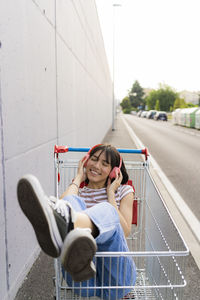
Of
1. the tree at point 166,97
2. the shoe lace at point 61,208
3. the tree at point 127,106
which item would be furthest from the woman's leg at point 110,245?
the tree at point 127,106

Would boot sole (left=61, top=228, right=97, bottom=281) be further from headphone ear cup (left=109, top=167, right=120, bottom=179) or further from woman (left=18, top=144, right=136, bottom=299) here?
headphone ear cup (left=109, top=167, right=120, bottom=179)

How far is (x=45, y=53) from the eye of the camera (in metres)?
3.43

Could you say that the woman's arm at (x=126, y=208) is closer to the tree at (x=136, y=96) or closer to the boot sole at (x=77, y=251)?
the boot sole at (x=77, y=251)

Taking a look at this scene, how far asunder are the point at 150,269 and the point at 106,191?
2.23 feet

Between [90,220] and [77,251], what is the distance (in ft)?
1.30

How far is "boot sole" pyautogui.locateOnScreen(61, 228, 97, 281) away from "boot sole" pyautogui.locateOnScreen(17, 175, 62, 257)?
7 centimetres

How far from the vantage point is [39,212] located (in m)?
1.40

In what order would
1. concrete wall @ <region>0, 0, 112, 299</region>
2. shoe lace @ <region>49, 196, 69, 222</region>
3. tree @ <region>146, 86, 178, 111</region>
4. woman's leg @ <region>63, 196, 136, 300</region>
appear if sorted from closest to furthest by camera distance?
shoe lace @ <region>49, 196, 69, 222</region>
woman's leg @ <region>63, 196, 136, 300</region>
concrete wall @ <region>0, 0, 112, 299</region>
tree @ <region>146, 86, 178, 111</region>

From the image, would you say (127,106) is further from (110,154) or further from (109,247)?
(109,247)

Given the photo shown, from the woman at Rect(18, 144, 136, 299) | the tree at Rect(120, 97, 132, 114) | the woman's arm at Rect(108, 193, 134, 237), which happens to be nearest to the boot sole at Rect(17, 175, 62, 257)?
the woman at Rect(18, 144, 136, 299)

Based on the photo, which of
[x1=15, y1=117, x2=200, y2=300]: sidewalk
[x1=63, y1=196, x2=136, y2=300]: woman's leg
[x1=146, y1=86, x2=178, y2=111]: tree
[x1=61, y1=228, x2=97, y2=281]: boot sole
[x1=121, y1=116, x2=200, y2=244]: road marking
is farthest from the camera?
[x1=146, y1=86, x2=178, y2=111]: tree

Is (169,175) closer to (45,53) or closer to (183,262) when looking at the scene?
(45,53)

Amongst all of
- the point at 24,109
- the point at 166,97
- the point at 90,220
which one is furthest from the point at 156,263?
the point at 166,97

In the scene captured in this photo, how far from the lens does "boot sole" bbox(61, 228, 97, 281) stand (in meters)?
1.37
